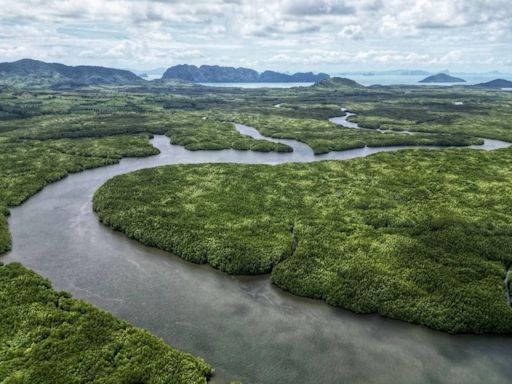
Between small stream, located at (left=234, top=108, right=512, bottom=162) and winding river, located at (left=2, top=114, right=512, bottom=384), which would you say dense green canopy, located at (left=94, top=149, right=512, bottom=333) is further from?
small stream, located at (left=234, top=108, right=512, bottom=162)

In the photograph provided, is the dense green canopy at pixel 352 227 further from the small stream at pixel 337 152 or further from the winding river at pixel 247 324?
the small stream at pixel 337 152

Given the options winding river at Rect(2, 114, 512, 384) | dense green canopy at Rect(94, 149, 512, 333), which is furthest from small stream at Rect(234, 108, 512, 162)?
winding river at Rect(2, 114, 512, 384)

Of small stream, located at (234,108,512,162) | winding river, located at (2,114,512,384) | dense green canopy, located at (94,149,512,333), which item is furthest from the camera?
small stream, located at (234,108,512,162)

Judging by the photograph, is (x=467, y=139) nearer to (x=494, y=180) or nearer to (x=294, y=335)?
(x=494, y=180)

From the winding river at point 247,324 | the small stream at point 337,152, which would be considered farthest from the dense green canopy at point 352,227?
the small stream at point 337,152

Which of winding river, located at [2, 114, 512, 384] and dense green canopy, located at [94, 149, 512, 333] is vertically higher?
dense green canopy, located at [94, 149, 512, 333]

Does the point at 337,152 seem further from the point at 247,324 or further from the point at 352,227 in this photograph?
the point at 247,324


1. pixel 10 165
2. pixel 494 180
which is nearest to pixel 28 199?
pixel 10 165

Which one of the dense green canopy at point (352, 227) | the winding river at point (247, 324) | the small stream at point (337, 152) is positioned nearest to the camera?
the winding river at point (247, 324)

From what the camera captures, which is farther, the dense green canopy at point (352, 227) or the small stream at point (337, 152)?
the small stream at point (337, 152)
